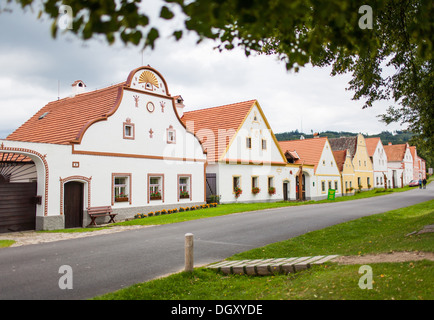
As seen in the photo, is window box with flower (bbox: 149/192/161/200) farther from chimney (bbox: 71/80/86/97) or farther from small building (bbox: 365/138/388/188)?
small building (bbox: 365/138/388/188)

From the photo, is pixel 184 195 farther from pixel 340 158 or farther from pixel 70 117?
pixel 340 158

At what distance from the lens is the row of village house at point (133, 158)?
667 inches

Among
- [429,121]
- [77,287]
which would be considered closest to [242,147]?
[429,121]

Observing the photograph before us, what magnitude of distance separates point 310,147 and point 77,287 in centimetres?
3917

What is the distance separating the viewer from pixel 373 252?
8039 mm

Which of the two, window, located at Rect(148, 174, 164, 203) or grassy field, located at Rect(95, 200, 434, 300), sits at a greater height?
window, located at Rect(148, 174, 164, 203)

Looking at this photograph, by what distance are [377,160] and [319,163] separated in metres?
26.5

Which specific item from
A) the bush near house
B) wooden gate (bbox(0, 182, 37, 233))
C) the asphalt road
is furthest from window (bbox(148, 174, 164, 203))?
wooden gate (bbox(0, 182, 37, 233))

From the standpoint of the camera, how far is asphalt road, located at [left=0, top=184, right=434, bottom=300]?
6.94 m

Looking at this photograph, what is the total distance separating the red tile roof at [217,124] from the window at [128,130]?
8.38 metres

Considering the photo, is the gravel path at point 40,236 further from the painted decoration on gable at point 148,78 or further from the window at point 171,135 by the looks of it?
the painted decoration on gable at point 148,78

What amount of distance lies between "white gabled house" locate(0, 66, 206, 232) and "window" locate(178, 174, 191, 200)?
0.07 meters

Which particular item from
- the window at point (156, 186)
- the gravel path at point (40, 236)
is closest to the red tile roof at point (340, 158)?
the window at point (156, 186)

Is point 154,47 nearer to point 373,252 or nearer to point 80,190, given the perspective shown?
point 373,252
